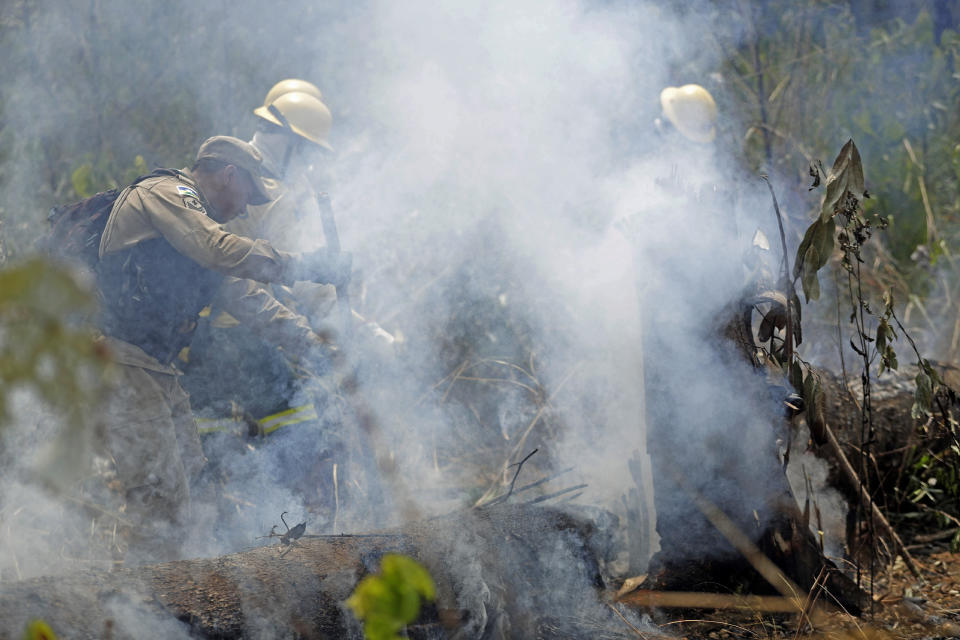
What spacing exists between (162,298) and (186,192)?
459 millimetres

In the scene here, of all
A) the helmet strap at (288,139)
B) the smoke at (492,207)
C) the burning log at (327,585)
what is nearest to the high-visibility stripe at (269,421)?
the smoke at (492,207)

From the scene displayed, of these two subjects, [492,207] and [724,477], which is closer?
[724,477]

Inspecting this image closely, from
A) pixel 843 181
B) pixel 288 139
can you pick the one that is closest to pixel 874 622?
pixel 843 181

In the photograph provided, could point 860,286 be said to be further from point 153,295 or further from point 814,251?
point 153,295

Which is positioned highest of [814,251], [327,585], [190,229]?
[814,251]

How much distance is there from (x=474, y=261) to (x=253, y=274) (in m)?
2.80

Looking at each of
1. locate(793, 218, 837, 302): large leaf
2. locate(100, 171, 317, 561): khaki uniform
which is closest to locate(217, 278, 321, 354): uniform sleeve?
locate(100, 171, 317, 561): khaki uniform

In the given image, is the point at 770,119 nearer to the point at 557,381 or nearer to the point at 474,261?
the point at 474,261

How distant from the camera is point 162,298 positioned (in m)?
2.95

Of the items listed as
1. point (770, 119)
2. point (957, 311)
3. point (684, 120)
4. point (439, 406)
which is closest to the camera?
point (684, 120)

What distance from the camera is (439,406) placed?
4.88 m

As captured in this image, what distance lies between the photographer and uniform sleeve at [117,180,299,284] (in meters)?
2.85

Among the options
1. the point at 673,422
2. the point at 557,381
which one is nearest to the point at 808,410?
the point at 673,422

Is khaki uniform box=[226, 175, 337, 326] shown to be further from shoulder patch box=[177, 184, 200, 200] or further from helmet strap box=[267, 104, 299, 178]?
shoulder patch box=[177, 184, 200, 200]
